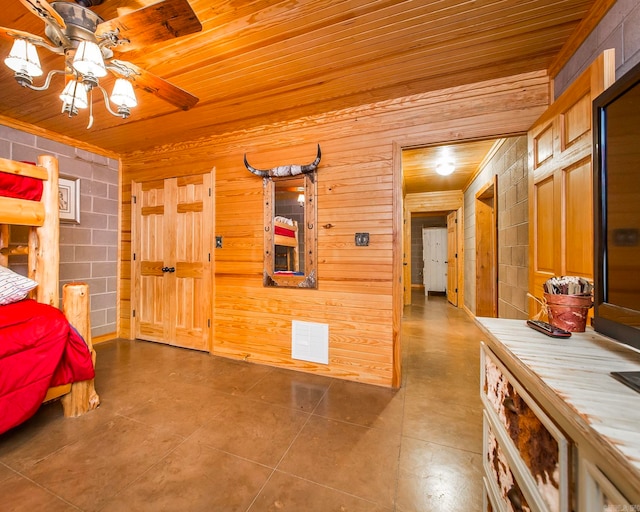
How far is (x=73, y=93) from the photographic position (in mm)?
1517

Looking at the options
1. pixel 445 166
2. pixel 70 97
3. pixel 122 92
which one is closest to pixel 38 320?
pixel 70 97

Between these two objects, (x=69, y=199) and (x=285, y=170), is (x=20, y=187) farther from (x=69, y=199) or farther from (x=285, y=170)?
(x=285, y=170)

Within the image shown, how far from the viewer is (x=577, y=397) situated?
57cm

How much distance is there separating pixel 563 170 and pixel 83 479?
2.89 meters

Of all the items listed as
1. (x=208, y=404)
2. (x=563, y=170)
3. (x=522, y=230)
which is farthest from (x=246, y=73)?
(x=522, y=230)

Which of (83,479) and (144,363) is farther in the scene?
(144,363)

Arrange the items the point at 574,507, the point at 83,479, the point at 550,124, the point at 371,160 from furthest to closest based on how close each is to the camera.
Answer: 1. the point at 371,160
2. the point at 550,124
3. the point at 83,479
4. the point at 574,507

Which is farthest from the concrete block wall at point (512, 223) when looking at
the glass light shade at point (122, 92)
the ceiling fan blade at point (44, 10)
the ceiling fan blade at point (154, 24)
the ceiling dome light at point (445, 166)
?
the ceiling fan blade at point (44, 10)

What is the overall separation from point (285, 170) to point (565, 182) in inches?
79.0

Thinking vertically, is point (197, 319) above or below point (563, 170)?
below

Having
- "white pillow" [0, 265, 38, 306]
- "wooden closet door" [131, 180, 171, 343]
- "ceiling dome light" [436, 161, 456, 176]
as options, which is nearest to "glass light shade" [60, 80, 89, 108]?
"white pillow" [0, 265, 38, 306]

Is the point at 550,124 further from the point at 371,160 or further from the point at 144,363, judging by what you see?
the point at 144,363

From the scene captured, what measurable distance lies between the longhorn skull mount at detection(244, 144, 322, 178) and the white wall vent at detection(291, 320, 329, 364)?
1408 mm

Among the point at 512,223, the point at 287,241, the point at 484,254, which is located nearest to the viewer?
the point at 287,241
